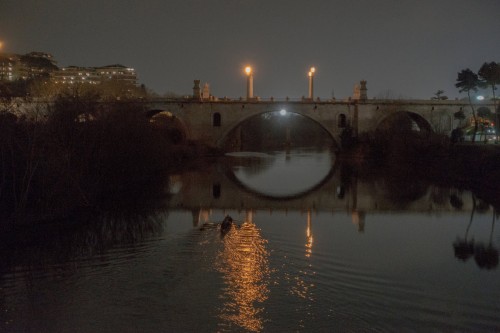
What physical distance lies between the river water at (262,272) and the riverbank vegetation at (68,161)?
197cm

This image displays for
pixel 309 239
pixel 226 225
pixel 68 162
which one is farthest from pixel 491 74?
pixel 68 162

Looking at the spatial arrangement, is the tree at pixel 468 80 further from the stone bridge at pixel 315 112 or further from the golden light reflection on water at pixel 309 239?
the golden light reflection on water at pixel 309 239

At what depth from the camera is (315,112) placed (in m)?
63.5

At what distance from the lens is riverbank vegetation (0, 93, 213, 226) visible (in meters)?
19.8

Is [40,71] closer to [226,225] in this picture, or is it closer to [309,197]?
[309,197]

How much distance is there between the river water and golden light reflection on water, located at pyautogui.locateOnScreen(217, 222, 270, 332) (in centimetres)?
4

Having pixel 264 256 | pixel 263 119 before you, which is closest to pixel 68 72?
pixel 263 119

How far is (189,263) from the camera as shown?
1472 cm

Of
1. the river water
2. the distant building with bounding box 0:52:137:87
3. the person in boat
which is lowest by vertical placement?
the river water

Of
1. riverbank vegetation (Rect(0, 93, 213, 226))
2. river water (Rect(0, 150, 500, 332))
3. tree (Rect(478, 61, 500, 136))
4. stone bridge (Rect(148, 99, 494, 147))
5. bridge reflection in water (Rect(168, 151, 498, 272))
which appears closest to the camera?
river water (Rect(0, 150, 500, 332))

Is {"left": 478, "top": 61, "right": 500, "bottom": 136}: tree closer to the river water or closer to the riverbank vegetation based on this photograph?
the river water

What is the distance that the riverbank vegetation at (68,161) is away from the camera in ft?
65.1

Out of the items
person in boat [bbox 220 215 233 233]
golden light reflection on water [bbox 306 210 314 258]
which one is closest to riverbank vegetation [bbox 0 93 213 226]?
person in boat [bbox 220 215 233 233]

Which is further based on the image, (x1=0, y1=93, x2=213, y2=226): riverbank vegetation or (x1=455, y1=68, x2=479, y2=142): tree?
(x1=455, y1=68, x2=479, y2=142): tree
